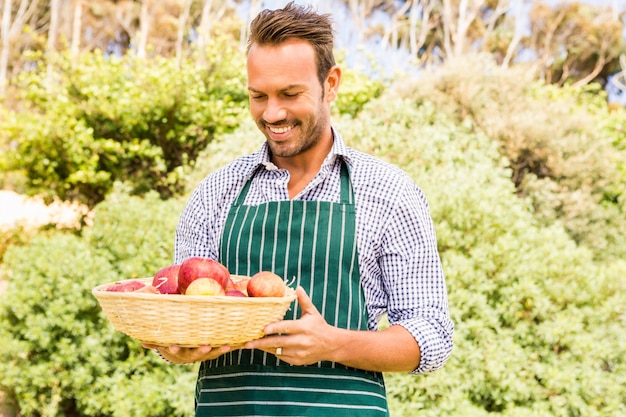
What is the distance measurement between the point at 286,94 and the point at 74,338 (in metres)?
3.90

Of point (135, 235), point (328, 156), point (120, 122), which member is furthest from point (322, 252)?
point (120, 122)

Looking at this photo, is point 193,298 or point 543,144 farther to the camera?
point 543,144

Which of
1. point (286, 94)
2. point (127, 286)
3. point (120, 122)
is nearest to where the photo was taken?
point (127, 286)

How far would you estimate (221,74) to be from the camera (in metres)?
8.71

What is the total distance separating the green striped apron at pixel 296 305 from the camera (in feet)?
6.21

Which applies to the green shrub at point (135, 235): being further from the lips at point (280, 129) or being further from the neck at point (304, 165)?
the lips at point (280, 129)

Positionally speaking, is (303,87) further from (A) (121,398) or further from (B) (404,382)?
(A) (121,398)

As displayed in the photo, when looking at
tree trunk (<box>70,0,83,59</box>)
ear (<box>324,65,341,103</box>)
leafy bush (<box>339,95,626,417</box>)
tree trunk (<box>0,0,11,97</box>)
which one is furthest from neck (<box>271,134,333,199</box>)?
tree trunk (<box>0,0,11,97</box>)

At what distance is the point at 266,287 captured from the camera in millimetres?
1717

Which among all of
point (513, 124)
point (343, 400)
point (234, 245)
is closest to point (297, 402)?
point (343, 400)

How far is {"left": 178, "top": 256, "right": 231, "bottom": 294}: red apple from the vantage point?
1.72 m

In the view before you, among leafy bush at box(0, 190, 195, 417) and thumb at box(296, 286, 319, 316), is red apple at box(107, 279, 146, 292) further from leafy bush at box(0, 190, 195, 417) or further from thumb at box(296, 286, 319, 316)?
leafy bush at box(0, 190, 195, 417)

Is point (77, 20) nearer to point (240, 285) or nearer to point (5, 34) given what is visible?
point (5, 34)

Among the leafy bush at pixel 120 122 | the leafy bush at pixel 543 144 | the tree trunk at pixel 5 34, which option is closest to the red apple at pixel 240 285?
the leafy bush at pixel 543 144
